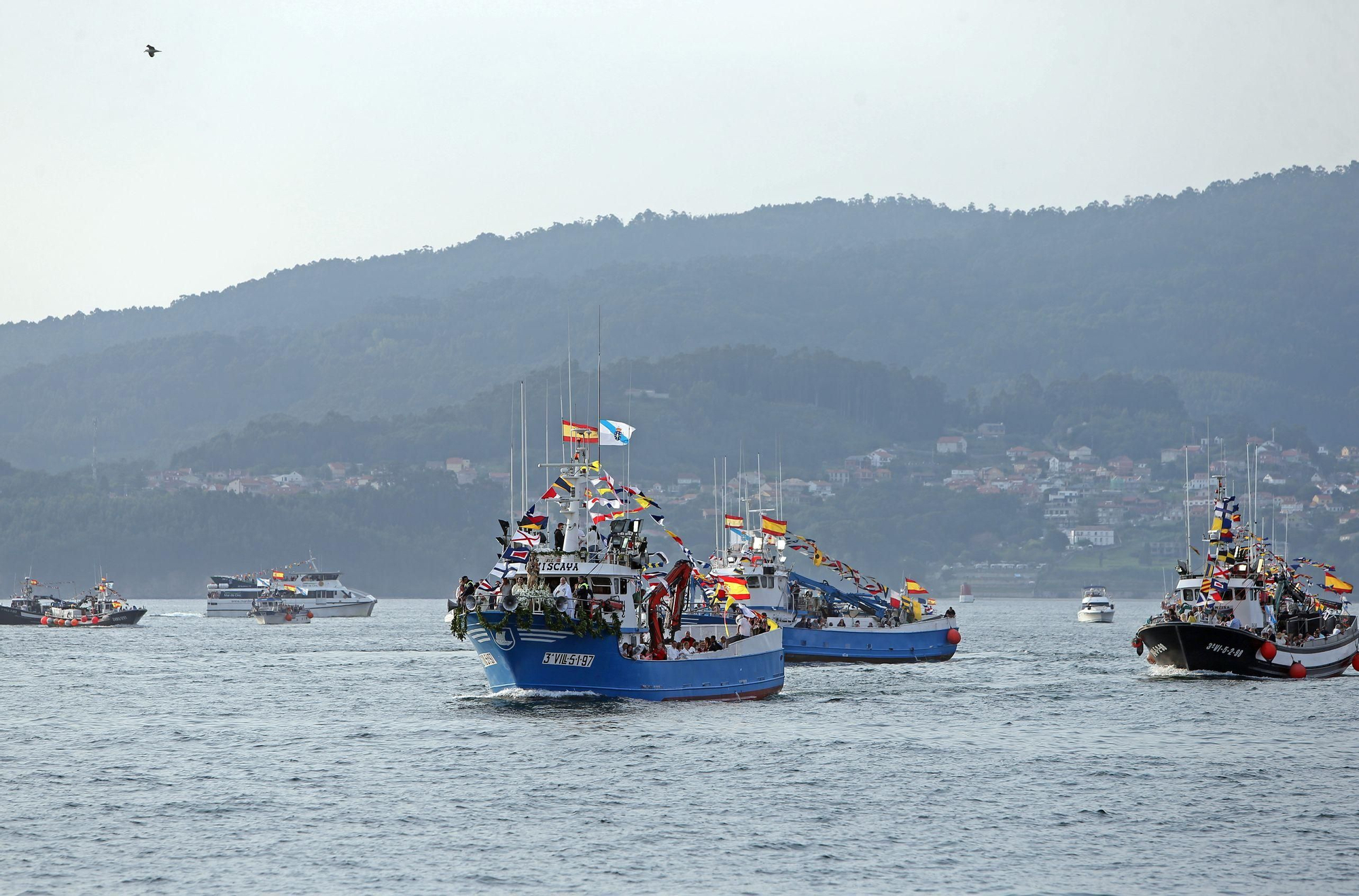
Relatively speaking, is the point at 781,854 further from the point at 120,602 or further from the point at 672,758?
the point at 120,602

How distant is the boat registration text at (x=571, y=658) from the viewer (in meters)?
64.1

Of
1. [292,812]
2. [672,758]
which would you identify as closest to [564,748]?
[672,758]

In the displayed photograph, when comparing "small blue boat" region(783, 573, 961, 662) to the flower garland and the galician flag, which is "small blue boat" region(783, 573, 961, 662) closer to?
the galician flag

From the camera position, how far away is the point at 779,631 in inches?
3007

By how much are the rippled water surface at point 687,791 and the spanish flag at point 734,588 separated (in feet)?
15.2

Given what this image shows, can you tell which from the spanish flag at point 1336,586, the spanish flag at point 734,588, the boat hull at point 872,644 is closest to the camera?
the spanish flag at point 734,588

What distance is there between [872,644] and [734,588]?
3350 cm

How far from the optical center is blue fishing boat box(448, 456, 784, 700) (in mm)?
63750

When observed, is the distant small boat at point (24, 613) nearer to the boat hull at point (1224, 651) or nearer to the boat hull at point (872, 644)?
the boat hull at point (872, 644)

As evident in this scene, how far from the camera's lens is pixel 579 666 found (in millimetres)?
64438

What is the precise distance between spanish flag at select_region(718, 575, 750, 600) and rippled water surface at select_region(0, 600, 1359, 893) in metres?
4.64

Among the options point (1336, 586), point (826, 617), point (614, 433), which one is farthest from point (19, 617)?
point (1336, 586)

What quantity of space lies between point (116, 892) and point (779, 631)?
41.0 m

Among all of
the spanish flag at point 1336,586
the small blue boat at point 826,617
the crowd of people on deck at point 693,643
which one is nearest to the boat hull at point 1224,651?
the spanish flag at point 1336,586
